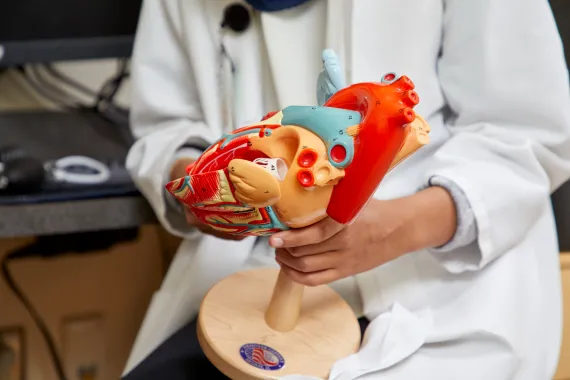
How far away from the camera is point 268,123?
450mm

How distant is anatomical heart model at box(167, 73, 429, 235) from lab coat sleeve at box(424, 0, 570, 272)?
14 centimetres

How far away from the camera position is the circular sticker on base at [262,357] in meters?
0.50

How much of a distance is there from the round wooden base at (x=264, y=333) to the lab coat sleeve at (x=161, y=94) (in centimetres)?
15

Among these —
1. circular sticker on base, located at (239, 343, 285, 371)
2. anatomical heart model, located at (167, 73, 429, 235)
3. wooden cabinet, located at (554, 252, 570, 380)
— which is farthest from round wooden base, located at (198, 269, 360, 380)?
wooden cabinet, located at (554, 252, 570, 380)

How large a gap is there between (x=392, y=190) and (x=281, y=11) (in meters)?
0.21

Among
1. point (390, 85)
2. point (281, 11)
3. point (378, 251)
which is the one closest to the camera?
point (390, 85)

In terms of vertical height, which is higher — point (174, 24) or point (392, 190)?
point (174, 24)

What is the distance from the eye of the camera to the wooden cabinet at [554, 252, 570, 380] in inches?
29.7

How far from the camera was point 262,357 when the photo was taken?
0.51 metres

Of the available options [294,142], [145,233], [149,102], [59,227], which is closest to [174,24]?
[149,102]

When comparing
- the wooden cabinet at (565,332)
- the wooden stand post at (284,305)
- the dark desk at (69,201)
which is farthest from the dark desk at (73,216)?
the wooden cabinet at (565,332)

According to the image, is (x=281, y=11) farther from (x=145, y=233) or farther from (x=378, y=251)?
(x=145, y=233)

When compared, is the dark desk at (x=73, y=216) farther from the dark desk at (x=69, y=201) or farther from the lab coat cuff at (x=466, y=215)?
the lab coat cuff at (x=466, y=215)

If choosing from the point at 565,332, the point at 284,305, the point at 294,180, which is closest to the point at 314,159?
the point at 294,180
